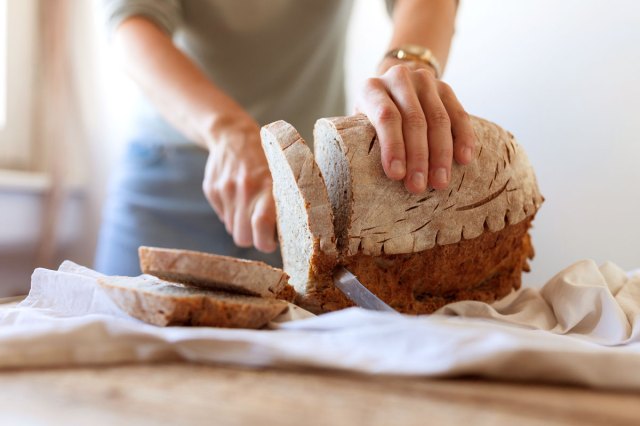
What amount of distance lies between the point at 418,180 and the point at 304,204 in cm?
19

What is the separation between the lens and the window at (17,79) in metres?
3.35

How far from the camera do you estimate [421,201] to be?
1062mm

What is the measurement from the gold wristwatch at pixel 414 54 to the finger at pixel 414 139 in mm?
407

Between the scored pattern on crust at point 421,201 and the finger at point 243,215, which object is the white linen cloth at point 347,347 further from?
the finger at point 243,215

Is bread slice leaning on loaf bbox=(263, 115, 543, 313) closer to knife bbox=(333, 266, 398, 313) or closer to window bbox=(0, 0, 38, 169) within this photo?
knife bbox=(333, 266, 398, 313)

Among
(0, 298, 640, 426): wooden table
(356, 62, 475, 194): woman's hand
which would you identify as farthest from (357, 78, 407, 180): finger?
(0, 298, 640, 426): wooden table

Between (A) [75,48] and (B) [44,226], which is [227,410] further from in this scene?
(A) [75,48]

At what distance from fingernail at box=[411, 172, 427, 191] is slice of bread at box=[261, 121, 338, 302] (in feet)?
0.49

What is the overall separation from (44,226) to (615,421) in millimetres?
3244

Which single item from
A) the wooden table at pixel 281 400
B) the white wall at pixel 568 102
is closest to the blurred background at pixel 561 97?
the white wall at pixel 568 102

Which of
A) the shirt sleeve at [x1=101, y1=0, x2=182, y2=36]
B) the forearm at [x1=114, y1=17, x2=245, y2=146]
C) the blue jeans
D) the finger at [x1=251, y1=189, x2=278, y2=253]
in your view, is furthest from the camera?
the blue jeans

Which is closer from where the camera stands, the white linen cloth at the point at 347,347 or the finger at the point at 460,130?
the white linen cloth at the point at 347,347

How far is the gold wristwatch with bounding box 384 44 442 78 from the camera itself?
1474 millimetres

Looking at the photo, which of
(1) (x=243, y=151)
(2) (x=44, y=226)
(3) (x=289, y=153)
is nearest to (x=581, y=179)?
(1) (x=243, y=151)
